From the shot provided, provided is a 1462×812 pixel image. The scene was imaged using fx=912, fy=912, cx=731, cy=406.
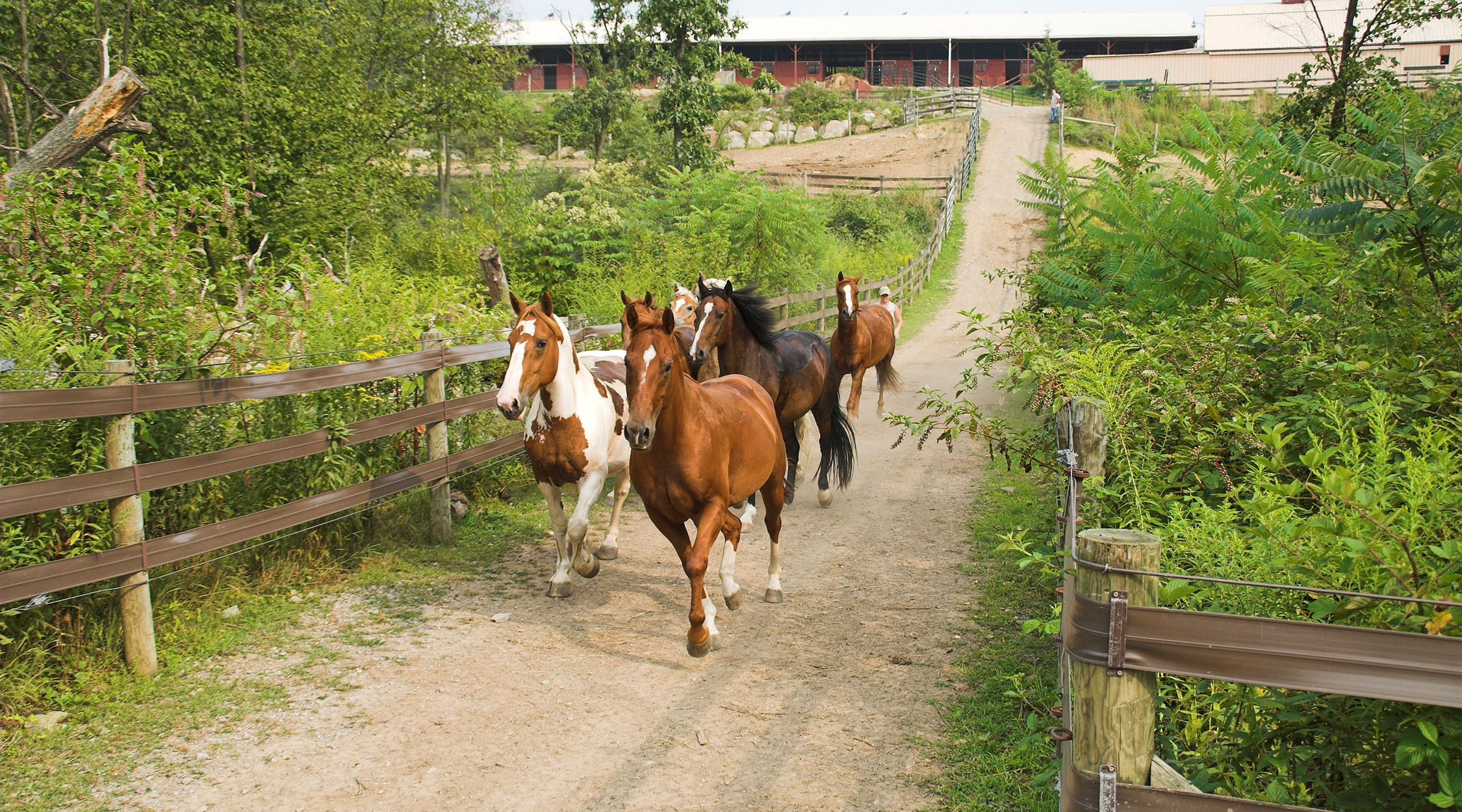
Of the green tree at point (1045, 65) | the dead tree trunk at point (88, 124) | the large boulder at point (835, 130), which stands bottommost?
the dead tree trunk at point (88, 124)

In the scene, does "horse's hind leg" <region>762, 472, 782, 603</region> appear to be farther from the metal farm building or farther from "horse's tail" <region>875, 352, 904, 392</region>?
the metal farm building

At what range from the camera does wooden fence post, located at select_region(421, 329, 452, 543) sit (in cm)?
682

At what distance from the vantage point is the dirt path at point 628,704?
3.70 m

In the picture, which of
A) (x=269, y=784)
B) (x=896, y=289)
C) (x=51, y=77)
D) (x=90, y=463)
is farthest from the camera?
(x=896, y=289)

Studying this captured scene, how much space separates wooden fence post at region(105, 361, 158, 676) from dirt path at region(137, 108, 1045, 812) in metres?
0.50

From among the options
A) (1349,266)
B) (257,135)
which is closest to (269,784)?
(1349,266)

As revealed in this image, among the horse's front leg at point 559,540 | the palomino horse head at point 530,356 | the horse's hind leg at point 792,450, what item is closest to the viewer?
the palomino horse head at point 530,356

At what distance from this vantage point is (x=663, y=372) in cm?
468

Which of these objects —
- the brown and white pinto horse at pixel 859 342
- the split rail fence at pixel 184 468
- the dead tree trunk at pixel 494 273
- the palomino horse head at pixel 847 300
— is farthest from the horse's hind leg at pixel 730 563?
the dead tree trunk at pixel 494 273

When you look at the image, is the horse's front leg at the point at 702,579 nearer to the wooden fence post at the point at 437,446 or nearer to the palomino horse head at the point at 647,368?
the palomino horse head at the point at 647,368

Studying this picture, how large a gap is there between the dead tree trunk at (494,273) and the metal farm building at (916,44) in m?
42.0

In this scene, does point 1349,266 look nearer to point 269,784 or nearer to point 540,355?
point 540,355

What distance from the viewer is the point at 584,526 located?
19.2 feet

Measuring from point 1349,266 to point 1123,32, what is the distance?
53381mm
